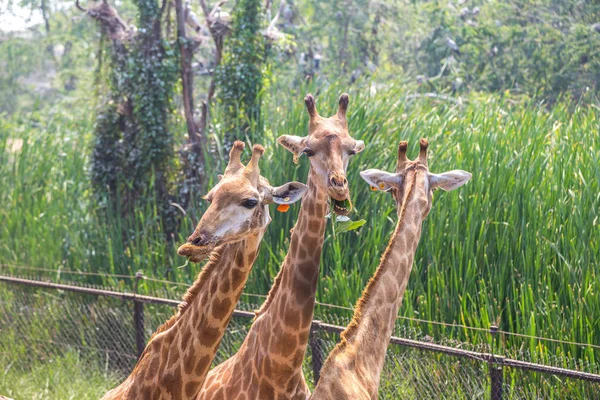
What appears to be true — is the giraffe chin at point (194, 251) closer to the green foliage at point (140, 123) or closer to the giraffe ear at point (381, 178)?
the giraffe ear at point (381, 178)

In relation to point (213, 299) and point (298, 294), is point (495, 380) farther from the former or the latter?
point (213, 299)

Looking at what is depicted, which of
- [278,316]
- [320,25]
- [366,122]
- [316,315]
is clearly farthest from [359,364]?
[320,25]

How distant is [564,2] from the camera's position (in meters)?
13.5

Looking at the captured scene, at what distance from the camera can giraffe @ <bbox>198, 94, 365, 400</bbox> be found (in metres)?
4.14

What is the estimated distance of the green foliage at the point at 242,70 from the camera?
998 cm

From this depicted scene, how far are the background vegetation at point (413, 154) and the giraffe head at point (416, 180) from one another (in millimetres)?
1688

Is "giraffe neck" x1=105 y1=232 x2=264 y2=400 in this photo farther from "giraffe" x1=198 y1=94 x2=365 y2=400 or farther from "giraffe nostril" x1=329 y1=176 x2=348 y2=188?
"giraffe nostril" x1=329 y1=176 x2=348 y2=188

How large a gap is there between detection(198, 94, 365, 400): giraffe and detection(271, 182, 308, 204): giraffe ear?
6.9 inches

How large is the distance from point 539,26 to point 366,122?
6741 millimetres

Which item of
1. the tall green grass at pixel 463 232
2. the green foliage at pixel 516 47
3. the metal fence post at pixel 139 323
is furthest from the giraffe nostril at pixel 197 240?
the green foliage at pixel 516 47

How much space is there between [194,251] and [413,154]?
4.54 m

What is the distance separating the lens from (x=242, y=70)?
10.1 m

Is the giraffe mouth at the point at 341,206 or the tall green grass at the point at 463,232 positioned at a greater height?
the giraffe mouth at the point at 341,206

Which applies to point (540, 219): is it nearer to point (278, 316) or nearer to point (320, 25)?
point (278, 316)
